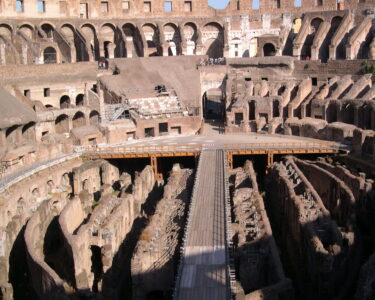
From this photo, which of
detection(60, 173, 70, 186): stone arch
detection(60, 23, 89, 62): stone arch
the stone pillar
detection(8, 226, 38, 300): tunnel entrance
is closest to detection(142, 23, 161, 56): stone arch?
the stone pillar

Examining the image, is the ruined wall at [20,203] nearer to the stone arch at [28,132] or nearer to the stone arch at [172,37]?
the stone arch at [28,132]

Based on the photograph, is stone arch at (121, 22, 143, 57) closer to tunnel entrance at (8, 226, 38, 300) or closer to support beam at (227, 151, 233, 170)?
support beam at (227, 151, 233, 170)

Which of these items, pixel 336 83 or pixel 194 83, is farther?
pixel 194 83

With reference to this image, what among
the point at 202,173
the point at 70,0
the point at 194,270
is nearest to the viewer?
the point at 194,270

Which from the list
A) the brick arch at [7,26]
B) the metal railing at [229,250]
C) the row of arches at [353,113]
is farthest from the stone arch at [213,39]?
the metal railing at [229,250]

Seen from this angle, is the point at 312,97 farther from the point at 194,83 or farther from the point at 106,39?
the point at 106,39

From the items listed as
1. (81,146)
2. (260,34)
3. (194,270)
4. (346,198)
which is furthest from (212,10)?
(194,270)
